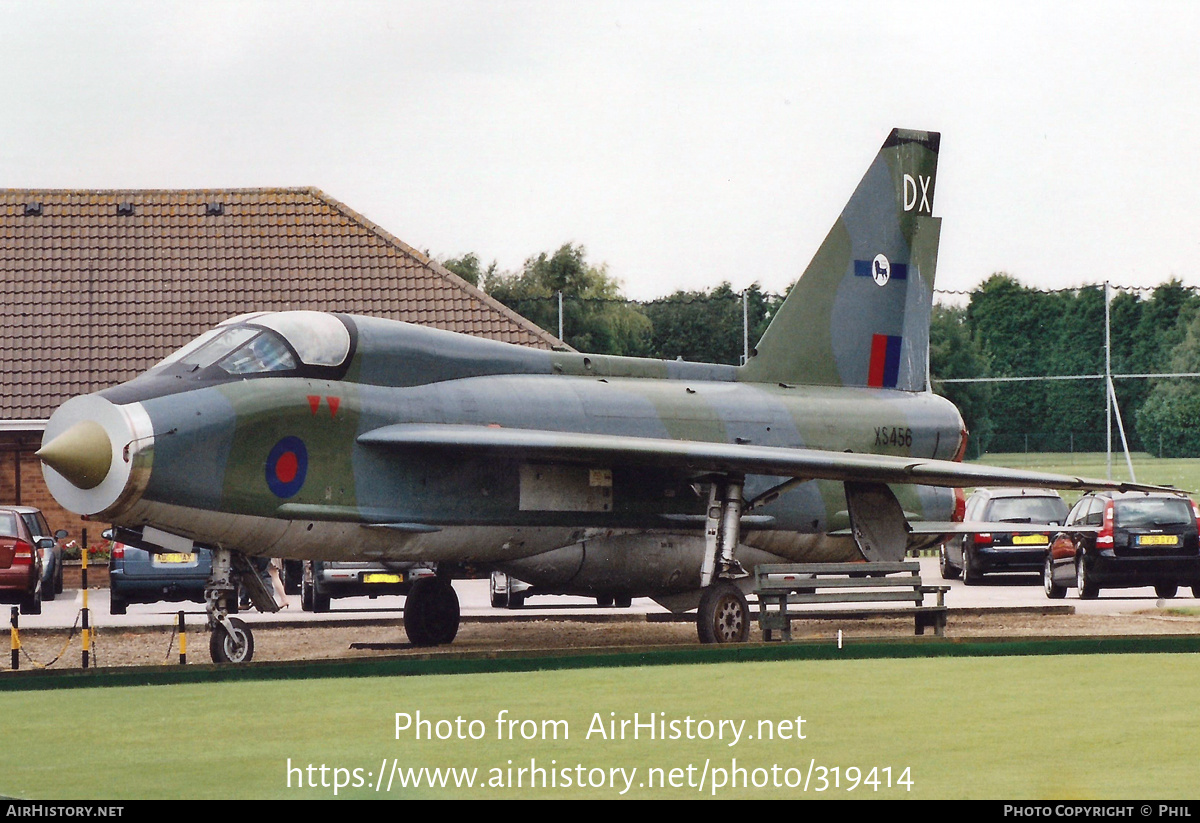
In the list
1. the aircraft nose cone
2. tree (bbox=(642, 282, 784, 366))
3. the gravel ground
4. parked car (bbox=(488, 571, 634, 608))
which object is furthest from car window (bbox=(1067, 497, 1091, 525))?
tree (bbox=(642, 282, 784, 366))

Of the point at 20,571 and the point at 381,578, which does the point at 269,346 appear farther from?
the point at 20,571

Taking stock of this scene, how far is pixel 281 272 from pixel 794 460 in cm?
2128

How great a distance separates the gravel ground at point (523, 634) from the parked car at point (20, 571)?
5.53 metres

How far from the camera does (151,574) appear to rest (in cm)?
2284

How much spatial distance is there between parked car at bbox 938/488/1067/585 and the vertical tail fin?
685 cm

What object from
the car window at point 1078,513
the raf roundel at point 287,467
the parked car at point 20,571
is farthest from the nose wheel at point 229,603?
the car window at point 1078,513

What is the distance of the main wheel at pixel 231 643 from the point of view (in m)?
14.5

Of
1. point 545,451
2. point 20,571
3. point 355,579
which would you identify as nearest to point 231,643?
point 545,451

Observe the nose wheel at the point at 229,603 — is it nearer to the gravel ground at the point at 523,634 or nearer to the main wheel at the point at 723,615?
the gravel ground at the point at 523,634

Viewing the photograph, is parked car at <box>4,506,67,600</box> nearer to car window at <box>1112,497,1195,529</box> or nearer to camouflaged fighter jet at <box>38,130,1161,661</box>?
camouflaged fighter jet at <box>38,130,1161,661</box>

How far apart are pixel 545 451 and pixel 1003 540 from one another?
14.5 m

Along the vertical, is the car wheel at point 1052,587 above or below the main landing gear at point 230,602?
below

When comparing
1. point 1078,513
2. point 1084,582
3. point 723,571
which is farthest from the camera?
point 1078,513

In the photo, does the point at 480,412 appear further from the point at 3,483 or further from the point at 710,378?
the point at 3,483
